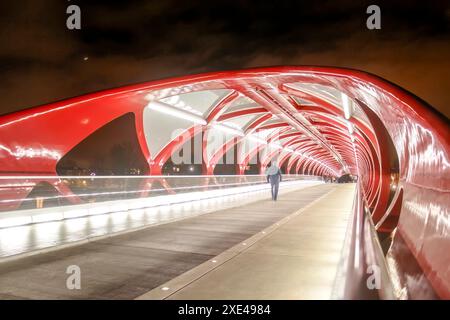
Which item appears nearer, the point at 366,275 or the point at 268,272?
the point at 366,275

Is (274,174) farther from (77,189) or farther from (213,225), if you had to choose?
(77,189)

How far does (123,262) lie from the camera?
5.57 meters

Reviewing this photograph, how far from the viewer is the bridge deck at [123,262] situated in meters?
4.25

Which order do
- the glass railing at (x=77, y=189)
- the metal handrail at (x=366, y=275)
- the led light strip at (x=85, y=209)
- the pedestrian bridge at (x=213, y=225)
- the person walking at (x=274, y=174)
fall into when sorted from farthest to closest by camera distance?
the person walking at (x=274, y=174) → the glass railing at (x=77, y=189) → the led light strip at (x=85, y=209) → the pedestrian bridge at (x=213, y=225) → the metal handrail at (x=366, y=275)

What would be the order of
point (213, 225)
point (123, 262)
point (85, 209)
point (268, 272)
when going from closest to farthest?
point (268, 272) < point (123, 262) < point (213, 225) < point (85, 209)

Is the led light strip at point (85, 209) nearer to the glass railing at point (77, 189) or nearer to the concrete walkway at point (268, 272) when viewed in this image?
the glass railing at point (77, 189)

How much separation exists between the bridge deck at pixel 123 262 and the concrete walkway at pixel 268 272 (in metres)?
0.21

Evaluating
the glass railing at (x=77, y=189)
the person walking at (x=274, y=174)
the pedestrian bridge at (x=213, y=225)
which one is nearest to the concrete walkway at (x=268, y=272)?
the pedestrian bridge at (x=213, y=225)

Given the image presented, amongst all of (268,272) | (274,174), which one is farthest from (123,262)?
(274,174)

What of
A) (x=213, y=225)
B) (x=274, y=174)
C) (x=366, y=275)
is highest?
(x=274, y=174)

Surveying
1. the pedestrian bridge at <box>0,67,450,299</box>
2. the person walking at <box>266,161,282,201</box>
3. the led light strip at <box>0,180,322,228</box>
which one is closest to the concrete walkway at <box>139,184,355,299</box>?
the pedestrian bridge at <box>0,67,450,299</box>

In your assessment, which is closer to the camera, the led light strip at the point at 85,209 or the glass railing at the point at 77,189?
the led light strip at the point at 85,209

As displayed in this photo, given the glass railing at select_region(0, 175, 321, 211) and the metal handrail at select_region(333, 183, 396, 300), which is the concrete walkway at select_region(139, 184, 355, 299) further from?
the glass railing at select_region(0, 175, 321, 211)

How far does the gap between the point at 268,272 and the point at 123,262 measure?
7.21ft
